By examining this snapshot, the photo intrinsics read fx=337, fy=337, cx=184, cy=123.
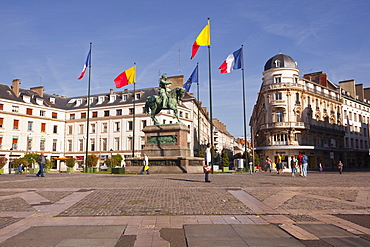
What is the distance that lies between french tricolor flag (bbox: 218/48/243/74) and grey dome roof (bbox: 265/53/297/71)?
94.2 ft

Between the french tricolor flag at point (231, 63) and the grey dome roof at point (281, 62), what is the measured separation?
28.7 metres

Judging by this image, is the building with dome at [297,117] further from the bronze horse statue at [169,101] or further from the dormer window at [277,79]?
the bronze horse statue at [169,101]

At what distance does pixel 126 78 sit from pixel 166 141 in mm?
15708

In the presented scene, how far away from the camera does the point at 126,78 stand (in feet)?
132

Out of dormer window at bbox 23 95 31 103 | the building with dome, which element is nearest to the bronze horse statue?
the building with dome

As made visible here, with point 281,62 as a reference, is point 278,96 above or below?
below

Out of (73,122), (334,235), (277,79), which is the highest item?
(277,79)

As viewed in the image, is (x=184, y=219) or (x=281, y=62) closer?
(x=184, y=219)

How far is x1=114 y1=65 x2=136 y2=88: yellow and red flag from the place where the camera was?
40.1 meters

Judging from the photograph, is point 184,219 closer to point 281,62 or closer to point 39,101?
point 281,62

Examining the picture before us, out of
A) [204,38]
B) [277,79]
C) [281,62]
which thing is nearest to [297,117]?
[277,79]

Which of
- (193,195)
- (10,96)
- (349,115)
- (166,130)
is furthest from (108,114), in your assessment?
(193,195)

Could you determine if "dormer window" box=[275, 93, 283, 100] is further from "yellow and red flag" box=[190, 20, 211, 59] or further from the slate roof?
"yellow and red flag" box=[190, 20, 211, 59]

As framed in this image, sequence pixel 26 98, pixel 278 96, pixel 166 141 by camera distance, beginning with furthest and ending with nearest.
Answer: pixel 26 98 → pixel 278 96 → pixel 166 141
